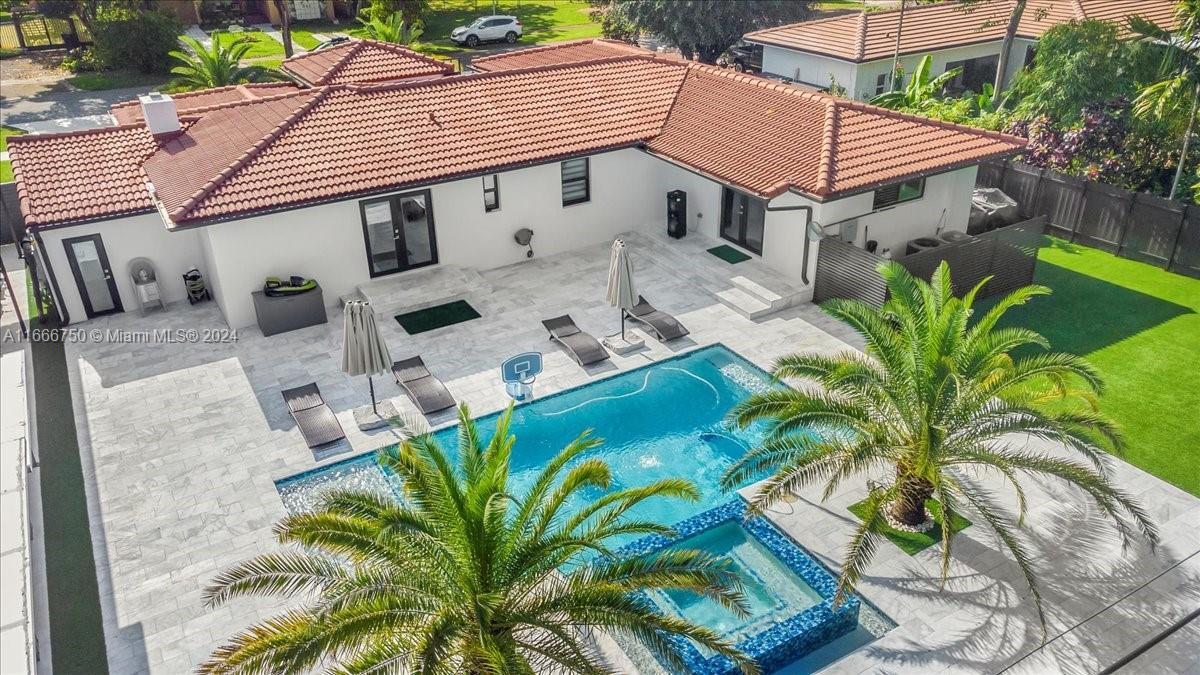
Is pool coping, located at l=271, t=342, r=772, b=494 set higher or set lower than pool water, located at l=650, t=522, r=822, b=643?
higher

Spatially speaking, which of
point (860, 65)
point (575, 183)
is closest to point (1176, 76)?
point (860, 65)

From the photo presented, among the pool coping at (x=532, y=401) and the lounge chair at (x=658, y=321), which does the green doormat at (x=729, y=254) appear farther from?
the pool coping at (x=532, y=401)

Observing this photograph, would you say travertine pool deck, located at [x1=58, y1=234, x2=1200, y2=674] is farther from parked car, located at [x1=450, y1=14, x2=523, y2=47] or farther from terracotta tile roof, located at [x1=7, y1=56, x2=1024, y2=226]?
parked car, located at [x1=450, y1=14, x2=523, y2=47]

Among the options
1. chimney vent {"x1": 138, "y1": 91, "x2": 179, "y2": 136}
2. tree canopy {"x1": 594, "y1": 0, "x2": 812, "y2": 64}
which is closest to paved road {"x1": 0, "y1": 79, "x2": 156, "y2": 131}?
chimney vent {"x1": 138, "y1": 91, "x2": 179, "y2": 136}

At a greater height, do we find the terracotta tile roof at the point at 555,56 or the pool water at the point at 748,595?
the terracotta tile roof at the point at 555,56

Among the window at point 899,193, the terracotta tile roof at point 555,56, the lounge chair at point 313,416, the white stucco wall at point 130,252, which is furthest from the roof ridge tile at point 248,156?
the window at point 899,193

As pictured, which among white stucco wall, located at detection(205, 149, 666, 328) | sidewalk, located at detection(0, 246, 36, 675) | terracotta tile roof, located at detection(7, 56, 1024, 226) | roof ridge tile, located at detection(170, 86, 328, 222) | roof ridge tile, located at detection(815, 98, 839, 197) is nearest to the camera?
sidewalk, located at detection(0, 246, 36, 675)
